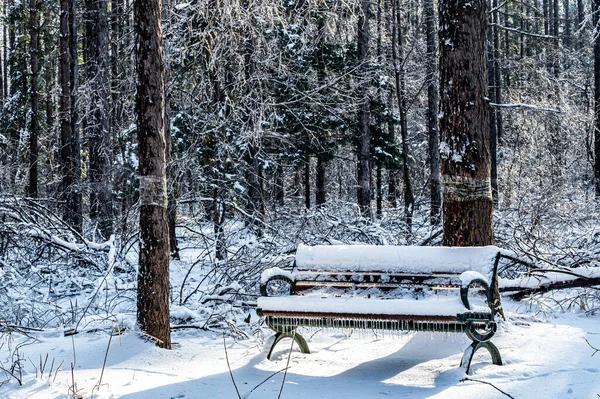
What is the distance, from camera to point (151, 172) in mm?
4238

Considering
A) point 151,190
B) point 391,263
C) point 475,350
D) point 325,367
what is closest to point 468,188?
point 391,263

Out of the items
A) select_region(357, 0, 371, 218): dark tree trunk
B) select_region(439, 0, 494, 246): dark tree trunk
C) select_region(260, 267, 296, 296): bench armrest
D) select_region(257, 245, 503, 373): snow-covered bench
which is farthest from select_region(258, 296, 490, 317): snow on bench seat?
select_region(357, 0, 371, 218): dark tree trunk

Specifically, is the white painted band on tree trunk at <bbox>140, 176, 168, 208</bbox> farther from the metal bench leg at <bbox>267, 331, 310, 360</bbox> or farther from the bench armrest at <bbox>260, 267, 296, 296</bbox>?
the metal bench leg at <bbox>267, 331, 310, 360</bbox>

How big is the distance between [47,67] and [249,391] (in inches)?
1002

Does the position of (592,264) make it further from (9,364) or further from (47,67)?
(47,67)

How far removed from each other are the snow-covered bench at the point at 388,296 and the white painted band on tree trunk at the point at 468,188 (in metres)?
0.68

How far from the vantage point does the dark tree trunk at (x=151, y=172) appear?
4188 mm

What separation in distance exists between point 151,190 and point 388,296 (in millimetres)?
2381

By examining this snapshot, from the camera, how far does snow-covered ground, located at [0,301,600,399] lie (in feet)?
11.6

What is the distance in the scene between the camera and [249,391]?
3629mm

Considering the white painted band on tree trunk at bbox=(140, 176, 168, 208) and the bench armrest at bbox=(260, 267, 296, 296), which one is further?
the bench armrest at bbox=(260, 267, 296, 296)

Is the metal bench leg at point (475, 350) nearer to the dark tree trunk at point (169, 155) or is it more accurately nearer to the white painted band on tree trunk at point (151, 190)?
the white painted band on tree trunk at point (151, 190)

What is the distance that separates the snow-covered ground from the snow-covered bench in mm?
270

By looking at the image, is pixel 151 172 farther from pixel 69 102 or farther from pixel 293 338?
pixel 69 102
